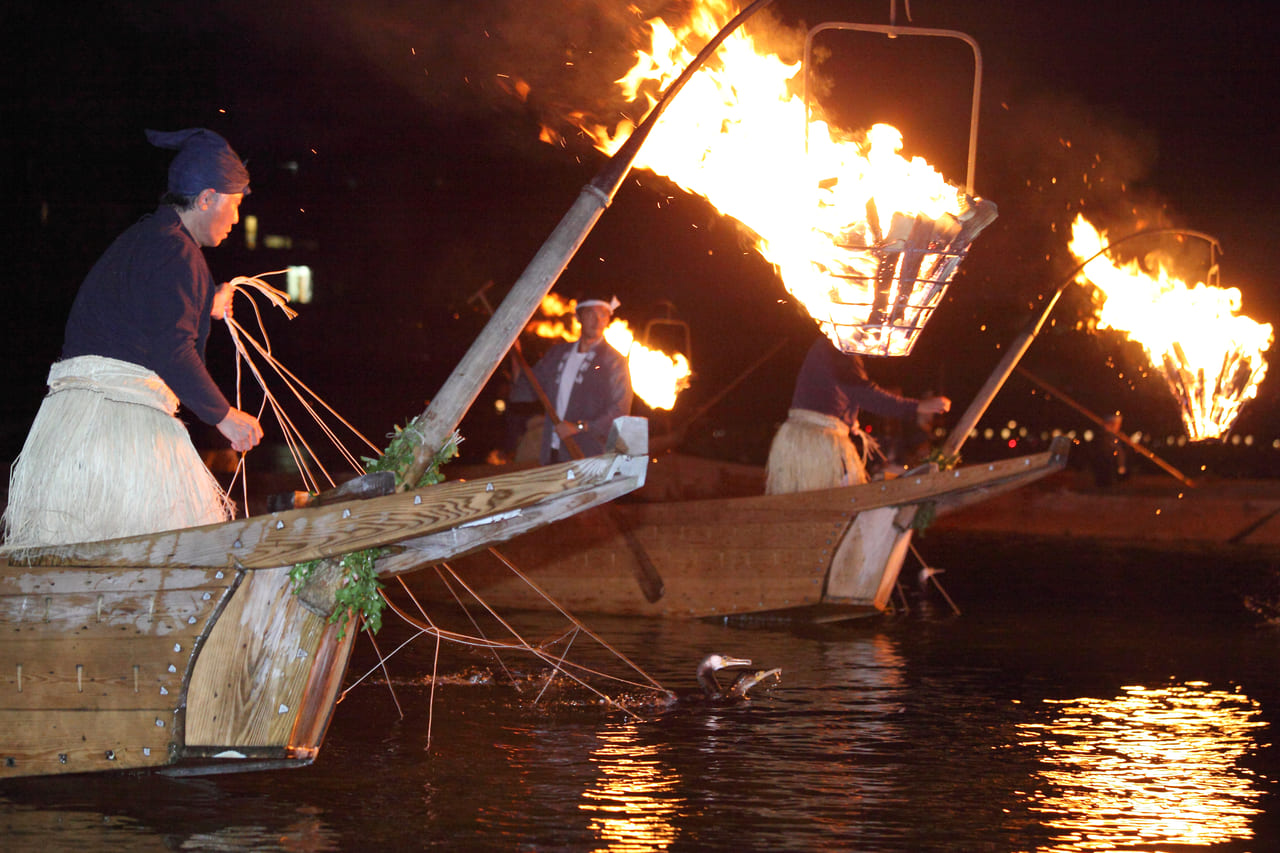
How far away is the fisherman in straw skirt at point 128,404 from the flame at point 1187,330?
8.65 m

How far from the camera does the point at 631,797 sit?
516 cm

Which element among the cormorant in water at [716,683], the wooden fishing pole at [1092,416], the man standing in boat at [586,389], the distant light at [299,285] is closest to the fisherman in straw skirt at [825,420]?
the man standing in boat at [586,389]

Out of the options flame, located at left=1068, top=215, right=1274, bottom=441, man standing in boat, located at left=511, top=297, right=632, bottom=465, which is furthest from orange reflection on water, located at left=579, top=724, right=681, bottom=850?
flame, located at left=1068, top=215, right=1274, bottom=441

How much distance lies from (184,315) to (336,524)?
984 millimetres

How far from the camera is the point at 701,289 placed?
24.7 meters

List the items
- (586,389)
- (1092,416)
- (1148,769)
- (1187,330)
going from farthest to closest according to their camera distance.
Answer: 1. (1092,416)
2. (1187,330)
3. (586,389)
4. (1148,769)

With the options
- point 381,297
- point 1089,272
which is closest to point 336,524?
point 1089,272

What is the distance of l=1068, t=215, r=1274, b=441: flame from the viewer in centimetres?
1212

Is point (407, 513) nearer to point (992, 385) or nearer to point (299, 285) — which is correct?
point (992, 385)

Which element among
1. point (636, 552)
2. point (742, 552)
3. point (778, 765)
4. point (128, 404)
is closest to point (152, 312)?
point (128, 404)

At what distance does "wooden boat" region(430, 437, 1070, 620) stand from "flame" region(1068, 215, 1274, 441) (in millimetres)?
2782

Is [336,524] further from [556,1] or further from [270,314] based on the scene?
[270,314]

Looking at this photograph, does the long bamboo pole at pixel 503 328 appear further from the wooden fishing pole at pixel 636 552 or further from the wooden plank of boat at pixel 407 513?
the wooden fishing pole at pixel 636 552

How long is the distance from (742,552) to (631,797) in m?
5.48
